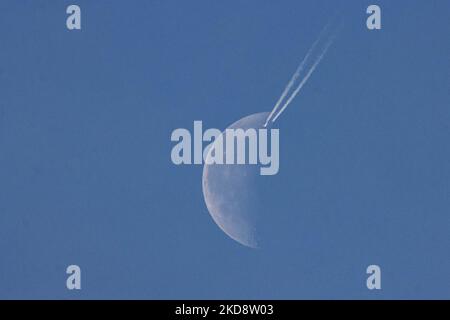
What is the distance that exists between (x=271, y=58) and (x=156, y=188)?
745mm

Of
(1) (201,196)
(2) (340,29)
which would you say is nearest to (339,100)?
(2) (340,29)

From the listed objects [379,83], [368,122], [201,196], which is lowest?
[201,196]

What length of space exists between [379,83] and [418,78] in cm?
17

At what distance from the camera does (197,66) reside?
2.63 metres

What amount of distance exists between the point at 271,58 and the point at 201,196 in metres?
0.66

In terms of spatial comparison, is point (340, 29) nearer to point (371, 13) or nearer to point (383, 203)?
point (371, 13)

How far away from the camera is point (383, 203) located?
2.63 m

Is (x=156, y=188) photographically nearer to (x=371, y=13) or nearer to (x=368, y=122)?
(x=368, y=122)

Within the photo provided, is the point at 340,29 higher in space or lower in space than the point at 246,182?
higher

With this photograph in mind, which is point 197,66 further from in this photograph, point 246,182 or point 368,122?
point 368,122

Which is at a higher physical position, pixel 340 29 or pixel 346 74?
pixel 340 29

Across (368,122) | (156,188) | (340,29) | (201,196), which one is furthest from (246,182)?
(340,29)
